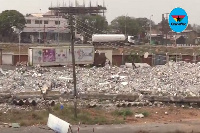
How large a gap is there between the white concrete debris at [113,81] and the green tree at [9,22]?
48.2 m

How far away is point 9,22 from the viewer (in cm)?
6900

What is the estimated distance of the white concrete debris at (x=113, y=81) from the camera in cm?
1692

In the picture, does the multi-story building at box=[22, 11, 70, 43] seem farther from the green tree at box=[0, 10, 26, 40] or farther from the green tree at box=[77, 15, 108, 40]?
the green tree at box=[0, 10, 26, 40]

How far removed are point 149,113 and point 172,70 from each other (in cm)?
1112

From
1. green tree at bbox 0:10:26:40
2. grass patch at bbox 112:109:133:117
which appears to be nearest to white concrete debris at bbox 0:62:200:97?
grass patch at bbox 112:109:133:117

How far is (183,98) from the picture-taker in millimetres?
14680

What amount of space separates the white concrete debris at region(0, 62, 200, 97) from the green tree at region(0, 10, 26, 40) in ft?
158

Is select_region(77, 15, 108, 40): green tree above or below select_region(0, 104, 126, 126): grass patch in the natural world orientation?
above

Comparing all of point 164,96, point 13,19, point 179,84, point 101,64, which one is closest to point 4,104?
point 164,96

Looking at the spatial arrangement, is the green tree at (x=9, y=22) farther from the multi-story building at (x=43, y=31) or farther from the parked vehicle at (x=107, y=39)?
the parked vehicle at (x=107, y=39)

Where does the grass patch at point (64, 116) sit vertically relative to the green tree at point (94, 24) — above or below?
below

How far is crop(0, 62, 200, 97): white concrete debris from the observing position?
16.9 m

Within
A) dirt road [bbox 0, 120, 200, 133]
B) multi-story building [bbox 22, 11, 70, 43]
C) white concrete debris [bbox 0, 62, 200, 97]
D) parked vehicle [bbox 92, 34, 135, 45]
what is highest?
multi-story building [bbox 22, 11, 70, 43]

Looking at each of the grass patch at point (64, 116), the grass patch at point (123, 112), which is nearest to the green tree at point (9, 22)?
the grass patch at point (64, 116)
